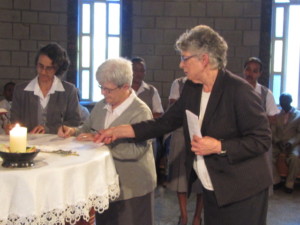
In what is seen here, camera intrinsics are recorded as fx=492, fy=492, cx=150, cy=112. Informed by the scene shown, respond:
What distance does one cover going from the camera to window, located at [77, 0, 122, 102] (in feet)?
24.9

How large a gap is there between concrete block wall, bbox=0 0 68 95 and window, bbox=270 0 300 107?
3.15 meters

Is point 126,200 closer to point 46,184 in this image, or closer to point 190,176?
point 190,176

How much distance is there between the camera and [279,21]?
24.2 feet

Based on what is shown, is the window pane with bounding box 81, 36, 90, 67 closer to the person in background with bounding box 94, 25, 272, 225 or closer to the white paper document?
the person in background with bounding box 94, 25, 272, 225

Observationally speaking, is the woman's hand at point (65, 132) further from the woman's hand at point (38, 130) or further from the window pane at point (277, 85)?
the window pane at point (277, 85)

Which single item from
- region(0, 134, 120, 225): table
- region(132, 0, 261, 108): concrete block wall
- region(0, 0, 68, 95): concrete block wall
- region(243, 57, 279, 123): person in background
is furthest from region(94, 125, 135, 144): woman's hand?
region(0, 0, 68, 95): concrete block wall

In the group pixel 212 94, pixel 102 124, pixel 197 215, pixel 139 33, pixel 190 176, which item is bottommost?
pixel 197 215

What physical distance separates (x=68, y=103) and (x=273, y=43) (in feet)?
15.8

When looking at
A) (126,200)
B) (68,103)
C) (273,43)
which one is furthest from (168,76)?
(126,200)

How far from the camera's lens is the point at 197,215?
4.26 m

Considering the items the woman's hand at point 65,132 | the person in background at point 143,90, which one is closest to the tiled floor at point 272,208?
the person in background at point 143,90

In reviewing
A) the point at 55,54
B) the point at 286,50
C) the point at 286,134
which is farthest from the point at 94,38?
the point at 55,54

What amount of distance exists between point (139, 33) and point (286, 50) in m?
2.22

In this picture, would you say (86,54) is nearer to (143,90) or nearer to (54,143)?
(143,90)
